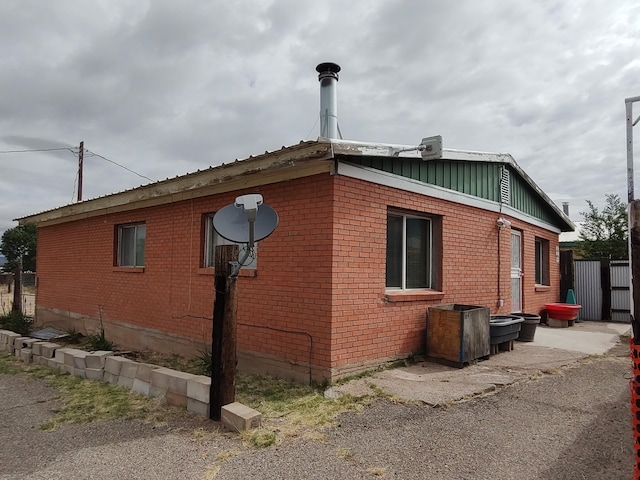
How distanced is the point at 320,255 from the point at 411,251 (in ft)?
7.13

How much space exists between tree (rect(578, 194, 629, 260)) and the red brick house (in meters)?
12.2

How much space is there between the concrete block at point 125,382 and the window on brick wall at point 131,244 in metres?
4.03

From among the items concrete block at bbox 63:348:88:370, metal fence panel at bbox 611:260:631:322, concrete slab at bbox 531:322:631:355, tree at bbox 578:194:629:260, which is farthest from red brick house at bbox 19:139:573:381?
tree at bbox 578:194:629:260

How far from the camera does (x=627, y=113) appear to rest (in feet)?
21.3

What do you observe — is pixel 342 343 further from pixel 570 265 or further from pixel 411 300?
pixel 570 265

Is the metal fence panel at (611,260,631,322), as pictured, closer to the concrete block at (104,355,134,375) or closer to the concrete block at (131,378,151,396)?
the concrete block at (131,378,151,396)

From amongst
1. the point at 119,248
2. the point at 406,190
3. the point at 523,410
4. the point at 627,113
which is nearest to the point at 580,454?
the point at 523,410

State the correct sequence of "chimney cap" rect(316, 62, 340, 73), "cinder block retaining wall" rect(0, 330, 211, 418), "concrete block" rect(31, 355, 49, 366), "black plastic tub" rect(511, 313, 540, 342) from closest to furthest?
"cinder block retaining wall" rect(0, 330, 211, 418)
"chimney cap" rect(316, 62, 340, 73)
"concrete block" rect(31, 355, 49, 366)
"black plastic tub" rect(511, 313, 540, 342)

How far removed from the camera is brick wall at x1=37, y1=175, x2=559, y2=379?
5.82 metres

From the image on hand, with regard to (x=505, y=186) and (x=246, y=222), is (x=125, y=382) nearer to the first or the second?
(x=246, y=222)

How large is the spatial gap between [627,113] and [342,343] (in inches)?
214

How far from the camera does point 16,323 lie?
11.7 metres

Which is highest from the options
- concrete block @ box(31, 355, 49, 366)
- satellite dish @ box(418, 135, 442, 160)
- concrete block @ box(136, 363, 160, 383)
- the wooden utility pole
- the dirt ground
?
the wooden utility pole

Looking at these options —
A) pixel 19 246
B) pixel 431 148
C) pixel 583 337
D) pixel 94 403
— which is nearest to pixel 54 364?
pixel 94 403
